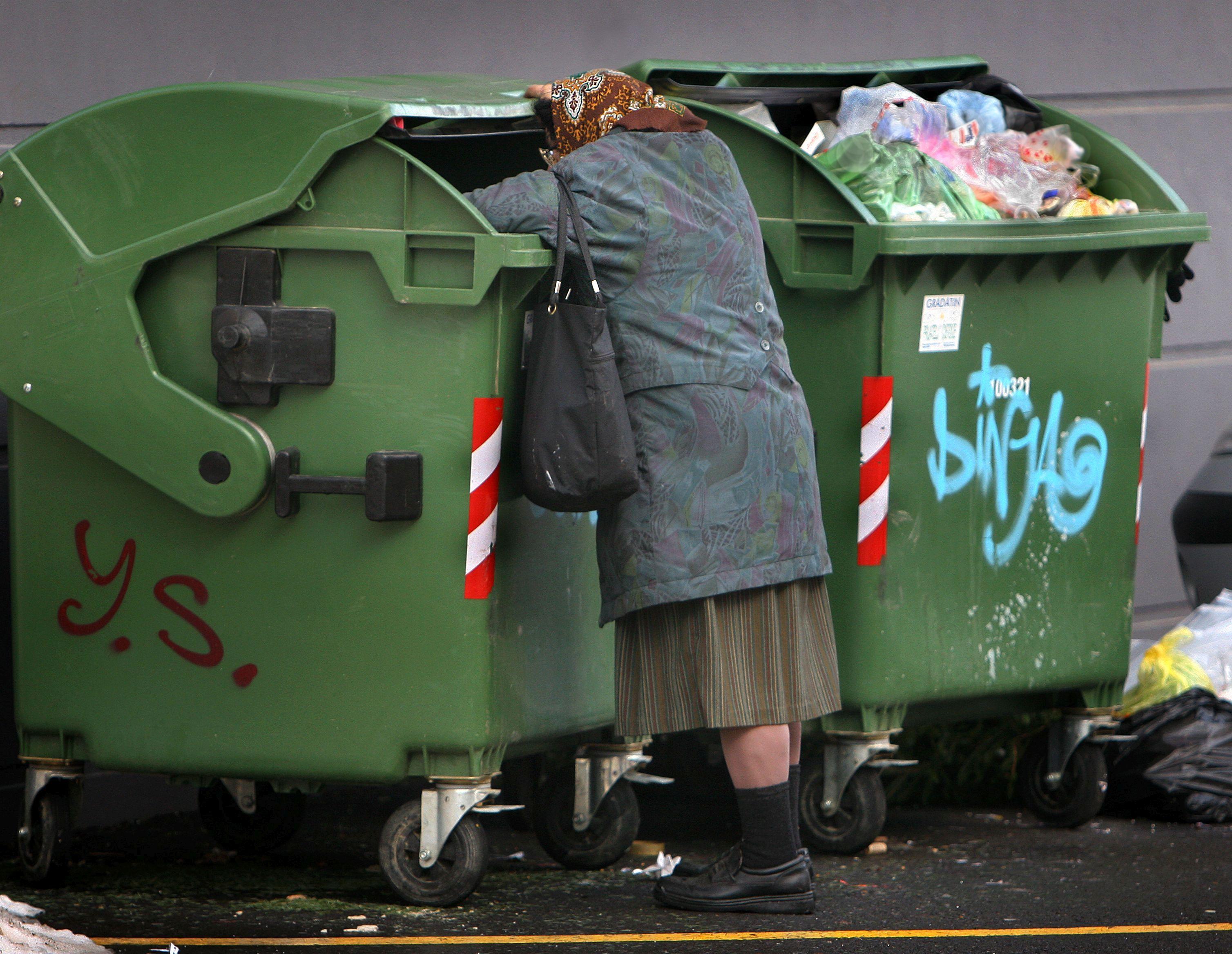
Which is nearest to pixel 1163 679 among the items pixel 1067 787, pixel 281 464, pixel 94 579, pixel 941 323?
pixel 1067 787

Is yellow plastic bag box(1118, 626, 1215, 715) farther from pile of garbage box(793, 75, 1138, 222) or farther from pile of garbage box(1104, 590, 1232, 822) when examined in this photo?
pile of garbage box(793, 75, 1138, 222)

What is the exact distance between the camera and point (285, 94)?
3904 millimetres

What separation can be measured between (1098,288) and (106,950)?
279 cm

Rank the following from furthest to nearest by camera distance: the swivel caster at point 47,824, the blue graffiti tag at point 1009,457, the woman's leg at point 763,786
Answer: the blue graffiti tag at point 1009,457
the swivel caster at point 47,824
the woman's leg at point 763,786

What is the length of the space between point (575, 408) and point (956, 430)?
1.26 meters

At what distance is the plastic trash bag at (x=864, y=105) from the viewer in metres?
4.95

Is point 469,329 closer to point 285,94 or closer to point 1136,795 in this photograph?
point 285,94

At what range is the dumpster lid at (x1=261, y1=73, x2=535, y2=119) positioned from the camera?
3945mm

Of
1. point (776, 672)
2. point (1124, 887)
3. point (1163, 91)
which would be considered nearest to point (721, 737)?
point (776, 672)

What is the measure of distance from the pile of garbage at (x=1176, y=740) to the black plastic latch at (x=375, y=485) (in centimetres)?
229

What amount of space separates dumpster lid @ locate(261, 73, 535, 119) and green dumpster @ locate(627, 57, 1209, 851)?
48cm

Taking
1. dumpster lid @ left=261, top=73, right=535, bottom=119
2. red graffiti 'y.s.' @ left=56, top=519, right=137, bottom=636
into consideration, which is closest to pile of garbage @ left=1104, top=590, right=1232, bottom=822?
dumpster lid @ left=261, top=73, right=535, bottom=119

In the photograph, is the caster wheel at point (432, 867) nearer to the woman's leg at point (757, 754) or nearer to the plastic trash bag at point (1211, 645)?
the woman's leg at point (757, 754)

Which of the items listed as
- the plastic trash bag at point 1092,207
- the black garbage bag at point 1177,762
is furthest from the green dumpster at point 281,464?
the black garbage bag at point 1177,762
